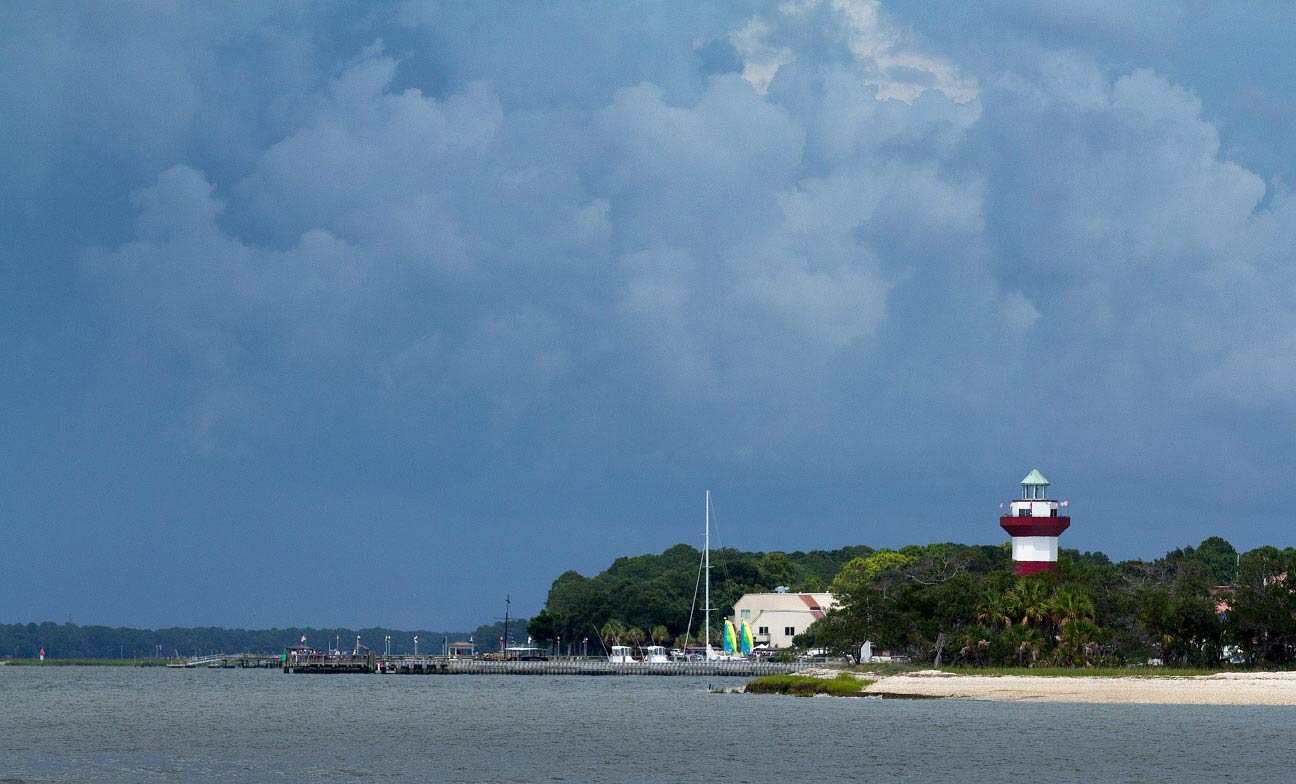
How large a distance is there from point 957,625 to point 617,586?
276 ft

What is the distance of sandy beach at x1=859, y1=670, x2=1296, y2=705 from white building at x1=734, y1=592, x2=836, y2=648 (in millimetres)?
69046

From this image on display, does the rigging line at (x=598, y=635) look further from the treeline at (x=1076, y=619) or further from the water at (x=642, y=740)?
the water at (x=642, y=740)

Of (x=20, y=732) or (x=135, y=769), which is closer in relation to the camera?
(x=135, y=769)

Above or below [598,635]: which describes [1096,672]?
below

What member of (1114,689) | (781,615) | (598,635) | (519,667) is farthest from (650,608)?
(1114,689)

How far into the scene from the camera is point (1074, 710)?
80250mm

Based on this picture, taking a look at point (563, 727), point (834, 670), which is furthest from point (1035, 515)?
point (563, 727)

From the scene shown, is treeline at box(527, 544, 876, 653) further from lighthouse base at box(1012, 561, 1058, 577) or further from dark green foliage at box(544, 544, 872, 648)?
lighthouse base at box(1012, 561, 1058, 577)

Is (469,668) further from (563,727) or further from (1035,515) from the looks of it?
(563,727)

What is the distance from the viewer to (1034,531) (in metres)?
107

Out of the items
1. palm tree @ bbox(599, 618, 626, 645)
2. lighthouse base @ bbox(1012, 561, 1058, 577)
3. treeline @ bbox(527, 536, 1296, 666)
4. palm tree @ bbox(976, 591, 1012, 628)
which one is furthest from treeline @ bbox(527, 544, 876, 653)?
palm tree @ bbox(976, 591, 1012, 628)

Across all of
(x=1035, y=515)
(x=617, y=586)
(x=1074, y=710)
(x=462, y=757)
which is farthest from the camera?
(x=617, y=586)

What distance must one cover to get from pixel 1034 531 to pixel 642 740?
4868cm

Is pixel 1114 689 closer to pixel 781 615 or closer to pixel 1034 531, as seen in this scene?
pixel 1034 531
